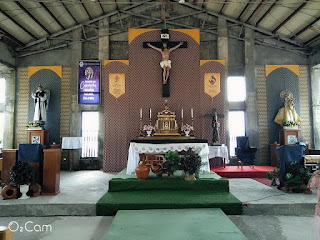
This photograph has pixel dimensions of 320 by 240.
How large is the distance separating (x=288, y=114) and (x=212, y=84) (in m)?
2.87

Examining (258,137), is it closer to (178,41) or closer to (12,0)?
(178,41)

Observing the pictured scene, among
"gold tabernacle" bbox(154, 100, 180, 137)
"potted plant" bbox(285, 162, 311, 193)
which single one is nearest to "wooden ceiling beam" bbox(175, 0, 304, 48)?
"gold tabernacle" bbox(154, 100, 180, 137)

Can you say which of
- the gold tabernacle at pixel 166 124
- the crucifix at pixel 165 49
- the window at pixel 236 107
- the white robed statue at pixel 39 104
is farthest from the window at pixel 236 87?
the white robed statue at pixel 39 104

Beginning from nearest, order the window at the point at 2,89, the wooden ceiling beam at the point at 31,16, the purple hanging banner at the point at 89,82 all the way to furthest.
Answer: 1. the wooden ceiling beam at the point at 31,16
2. the purple hanging banner at the point at 89,82
3. the window at the point at 2,89

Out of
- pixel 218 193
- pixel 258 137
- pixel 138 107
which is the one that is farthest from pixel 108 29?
pixel 218 193

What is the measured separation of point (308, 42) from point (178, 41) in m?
4.90

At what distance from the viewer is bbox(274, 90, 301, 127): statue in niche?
8672 millimetres

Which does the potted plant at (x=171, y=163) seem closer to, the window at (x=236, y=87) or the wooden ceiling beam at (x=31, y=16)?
the window at (x=236, y=87)

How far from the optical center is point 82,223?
12.0 feet

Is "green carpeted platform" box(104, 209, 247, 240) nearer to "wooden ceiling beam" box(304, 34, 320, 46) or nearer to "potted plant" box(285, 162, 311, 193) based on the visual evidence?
"potted plant" box(285, 162, 311, 193)

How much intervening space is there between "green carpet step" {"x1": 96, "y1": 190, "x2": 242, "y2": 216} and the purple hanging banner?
5.75 meters

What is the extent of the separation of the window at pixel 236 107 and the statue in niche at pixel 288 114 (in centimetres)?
135

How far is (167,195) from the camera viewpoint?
14.3 ft

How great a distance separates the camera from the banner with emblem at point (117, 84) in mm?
8609
